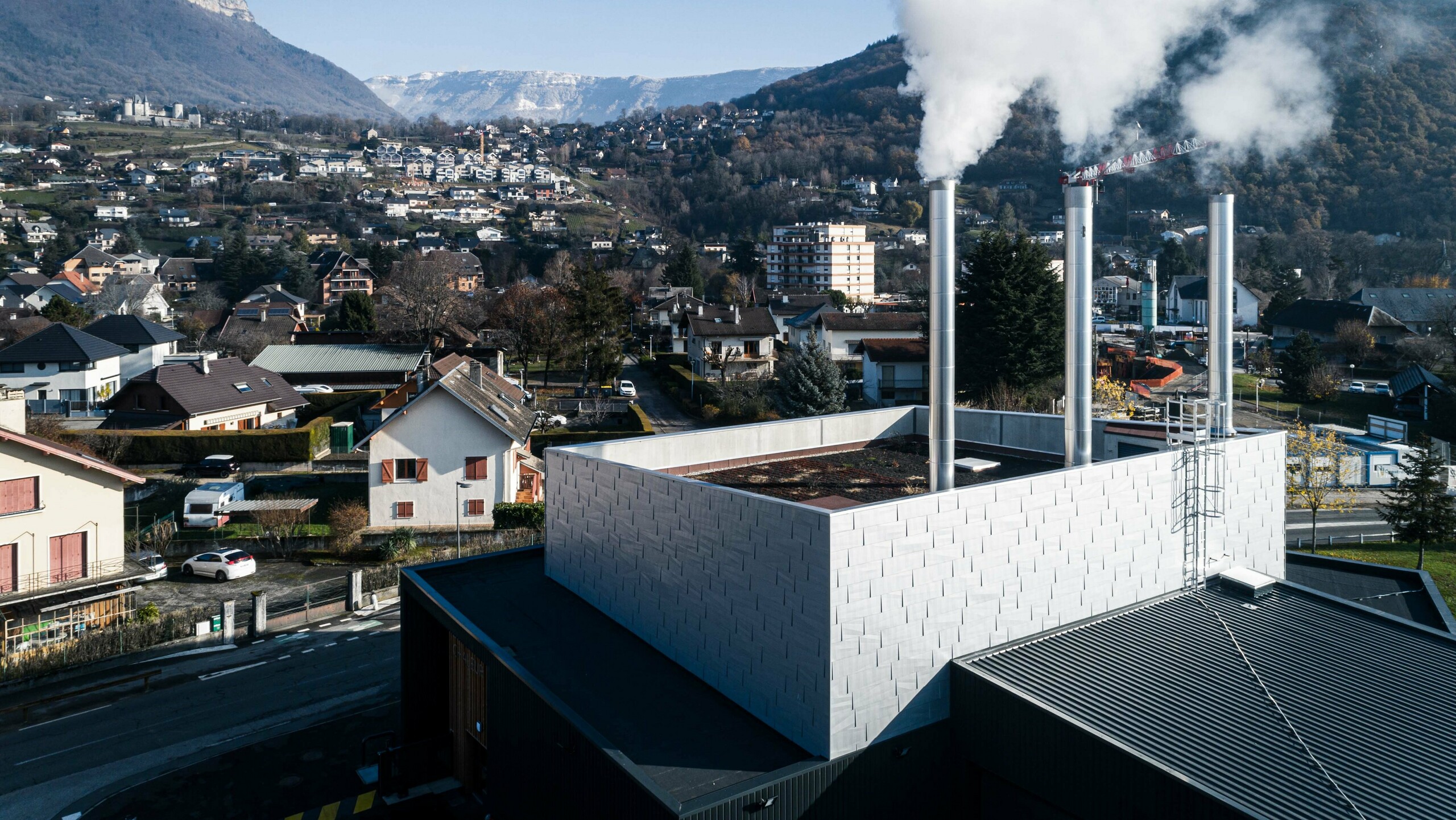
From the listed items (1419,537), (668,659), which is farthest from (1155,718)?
(1419,537)

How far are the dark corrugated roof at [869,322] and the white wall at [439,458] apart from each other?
93.3 feet

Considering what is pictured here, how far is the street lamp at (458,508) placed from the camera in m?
26.7

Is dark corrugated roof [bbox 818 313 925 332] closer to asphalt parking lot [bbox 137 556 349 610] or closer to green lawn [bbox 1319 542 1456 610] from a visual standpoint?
green lawn [bbox 1319 542 1456 610]

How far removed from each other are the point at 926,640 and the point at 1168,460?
4.67 metres

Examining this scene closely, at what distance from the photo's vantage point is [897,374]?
152 ft

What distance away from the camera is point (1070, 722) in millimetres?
8859

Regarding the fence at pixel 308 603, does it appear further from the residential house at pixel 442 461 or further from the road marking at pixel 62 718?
the road marking at pixel 62 718

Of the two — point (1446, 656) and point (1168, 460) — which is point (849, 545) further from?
point (1446, 656)

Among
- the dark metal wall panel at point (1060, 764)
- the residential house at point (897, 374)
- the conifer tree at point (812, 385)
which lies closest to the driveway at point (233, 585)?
the conifer tree at point (812, 385)

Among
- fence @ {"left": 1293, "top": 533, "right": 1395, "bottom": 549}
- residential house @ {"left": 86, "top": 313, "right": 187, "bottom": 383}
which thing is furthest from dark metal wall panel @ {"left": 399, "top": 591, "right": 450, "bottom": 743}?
residential house @ {"left": 86, "top": 313, "right": 187, "bottom": 383}

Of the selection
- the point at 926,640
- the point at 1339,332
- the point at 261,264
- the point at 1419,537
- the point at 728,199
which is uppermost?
the point at 728,199

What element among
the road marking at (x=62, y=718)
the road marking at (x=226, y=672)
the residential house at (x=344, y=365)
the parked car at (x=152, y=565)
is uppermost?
the residential house at (x=344, y=365)

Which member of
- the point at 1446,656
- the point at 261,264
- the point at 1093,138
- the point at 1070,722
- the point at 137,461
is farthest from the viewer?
the point at 261,264

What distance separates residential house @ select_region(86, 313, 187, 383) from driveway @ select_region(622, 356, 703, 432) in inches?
1088
